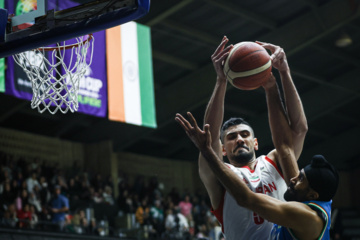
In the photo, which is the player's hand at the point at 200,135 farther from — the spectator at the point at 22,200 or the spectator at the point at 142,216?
the spectator at the point at 142,216

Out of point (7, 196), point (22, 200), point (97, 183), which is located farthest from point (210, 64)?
point (7, 196)

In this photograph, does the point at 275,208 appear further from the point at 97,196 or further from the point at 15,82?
the point at 97,196

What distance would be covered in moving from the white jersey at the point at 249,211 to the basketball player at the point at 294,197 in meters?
0.39

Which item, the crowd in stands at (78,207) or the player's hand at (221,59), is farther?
the crowd in stands at (78,207)

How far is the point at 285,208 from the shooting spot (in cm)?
313

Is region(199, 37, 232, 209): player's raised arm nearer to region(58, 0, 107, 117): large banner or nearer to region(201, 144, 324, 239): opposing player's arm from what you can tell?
region(201, 144, 324, 239): opposing player's arm

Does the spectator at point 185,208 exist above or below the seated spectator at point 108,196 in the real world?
below

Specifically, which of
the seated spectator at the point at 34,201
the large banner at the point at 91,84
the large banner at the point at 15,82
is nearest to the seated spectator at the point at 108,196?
the seated spectator at the point at 34,201

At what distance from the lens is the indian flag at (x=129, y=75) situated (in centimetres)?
1175

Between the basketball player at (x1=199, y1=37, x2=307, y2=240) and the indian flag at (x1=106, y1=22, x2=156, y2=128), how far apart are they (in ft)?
25.6

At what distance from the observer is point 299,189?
3.33 m

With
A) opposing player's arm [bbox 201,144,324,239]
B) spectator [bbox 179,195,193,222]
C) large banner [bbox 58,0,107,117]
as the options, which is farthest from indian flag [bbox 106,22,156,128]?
opposing player's arm [bbox 201,144,324,239]

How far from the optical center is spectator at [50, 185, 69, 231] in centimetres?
1182

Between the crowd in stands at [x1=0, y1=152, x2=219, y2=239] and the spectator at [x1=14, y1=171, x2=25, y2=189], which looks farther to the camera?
the spectator at [x1=14, y1=171, x2=25, y2=189]
